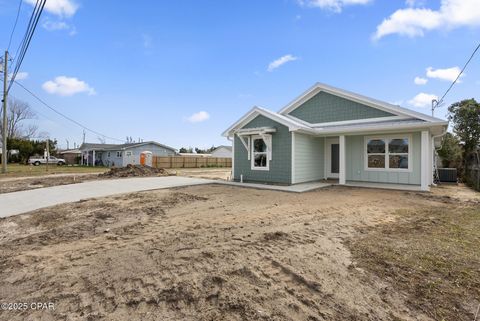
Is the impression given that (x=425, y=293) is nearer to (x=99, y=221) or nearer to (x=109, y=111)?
(x=99, y=221)

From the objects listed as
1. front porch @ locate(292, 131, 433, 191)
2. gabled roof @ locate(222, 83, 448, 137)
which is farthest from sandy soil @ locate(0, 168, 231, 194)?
front porch @ locate(292, 131, 433, 191)

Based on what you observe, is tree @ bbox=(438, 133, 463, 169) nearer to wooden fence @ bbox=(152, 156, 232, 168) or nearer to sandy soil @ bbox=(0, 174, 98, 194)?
sandy soil @ bbox=(0, 174, 98, 194)

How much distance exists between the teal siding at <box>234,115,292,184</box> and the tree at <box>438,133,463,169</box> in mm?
14481

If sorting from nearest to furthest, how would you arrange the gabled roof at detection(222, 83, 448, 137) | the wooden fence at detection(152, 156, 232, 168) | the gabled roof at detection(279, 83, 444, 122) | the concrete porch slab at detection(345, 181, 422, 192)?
the gabled roof at detection(222, 83, 448, 137)
the concrete porch slab at detection(345, 181, 422, 192)
the gabled roof at detection(279, 83, 444, 122)
the wooden fence at detection(152, 156, 232, 168)

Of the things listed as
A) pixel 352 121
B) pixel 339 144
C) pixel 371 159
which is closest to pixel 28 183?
pixel 339 144

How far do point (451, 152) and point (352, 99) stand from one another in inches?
473

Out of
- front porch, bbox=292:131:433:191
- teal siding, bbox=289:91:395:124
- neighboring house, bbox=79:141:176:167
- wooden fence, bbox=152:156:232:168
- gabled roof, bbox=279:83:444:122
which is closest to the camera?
front porch, bbox=292:131:433:191

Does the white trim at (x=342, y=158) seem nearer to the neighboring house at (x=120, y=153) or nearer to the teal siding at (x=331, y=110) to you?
the teal siding at (x=331, y=110)

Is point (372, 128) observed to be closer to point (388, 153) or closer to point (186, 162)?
point (388, 153)

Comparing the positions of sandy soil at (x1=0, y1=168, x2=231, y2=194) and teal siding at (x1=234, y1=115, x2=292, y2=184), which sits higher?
teal siding at (x1=234, y1=115, x2=292, y2=184)

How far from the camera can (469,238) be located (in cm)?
430

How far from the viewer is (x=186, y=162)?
116 feet

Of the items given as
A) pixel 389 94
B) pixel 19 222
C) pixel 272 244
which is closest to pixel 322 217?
pixel 272 244

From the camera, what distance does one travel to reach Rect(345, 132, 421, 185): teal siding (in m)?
10.5
